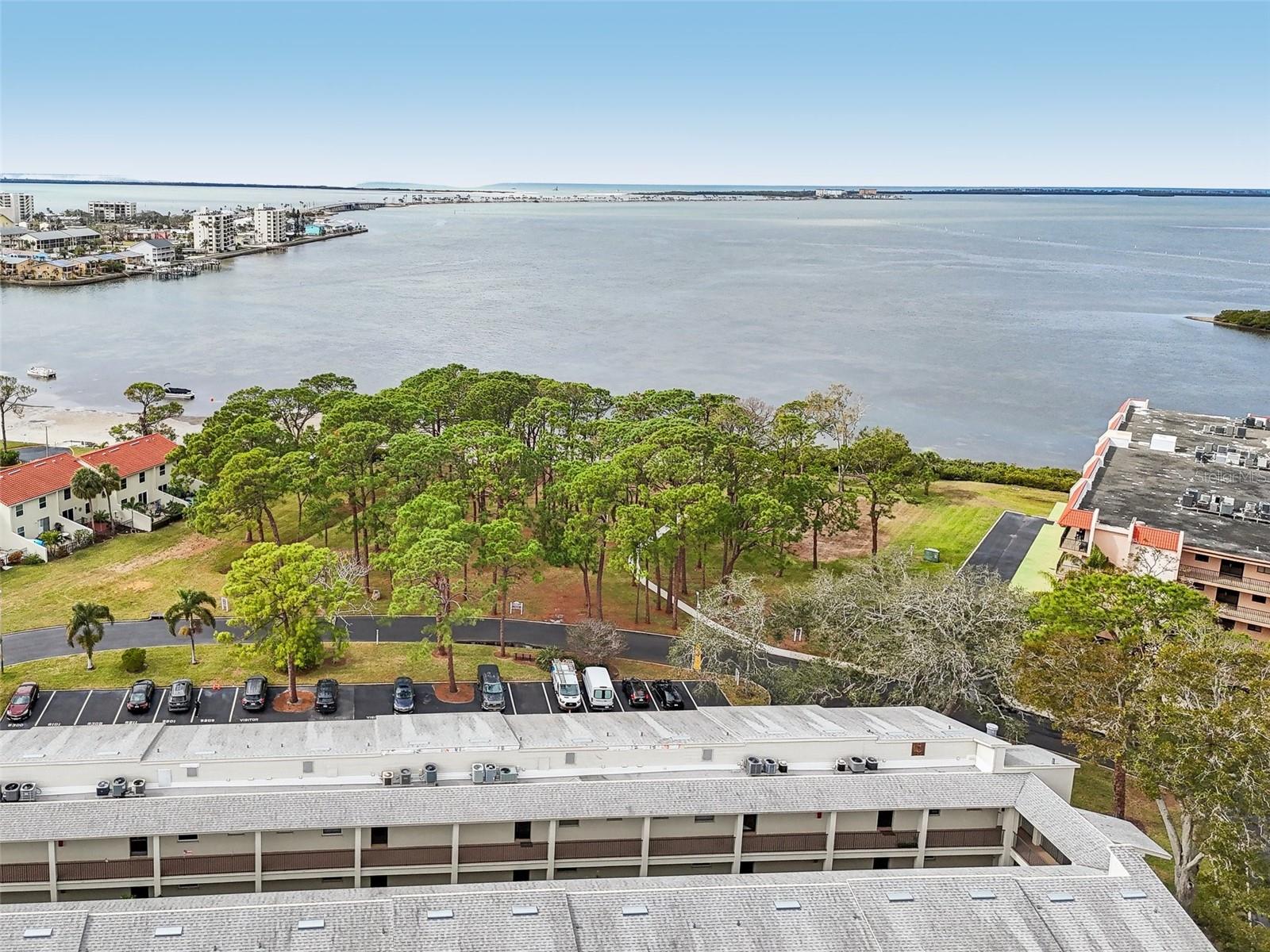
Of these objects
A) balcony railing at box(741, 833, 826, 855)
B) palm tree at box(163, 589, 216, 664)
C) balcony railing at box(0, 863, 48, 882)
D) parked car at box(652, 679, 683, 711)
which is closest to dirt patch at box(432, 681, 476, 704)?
parked car at box(652, 679, 683, 711)

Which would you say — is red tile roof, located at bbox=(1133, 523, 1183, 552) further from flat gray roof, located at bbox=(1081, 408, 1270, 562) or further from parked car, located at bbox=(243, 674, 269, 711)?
parked car, located at bbox=(243, 674, 269, 711)

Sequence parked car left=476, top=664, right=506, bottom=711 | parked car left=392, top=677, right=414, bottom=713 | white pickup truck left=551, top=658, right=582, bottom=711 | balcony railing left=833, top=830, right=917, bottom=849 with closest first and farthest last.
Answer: balcony railing left=833, top=830, right=917, bottom=849 < parked car left=392, top=677, right=414, bottom=713 < parked car left=476, top=664, right=506, bottom=711 < white pickup truck left=551, top=658, right=582, bottom=711

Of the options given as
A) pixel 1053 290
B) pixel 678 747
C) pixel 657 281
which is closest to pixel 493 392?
pixel 678 747

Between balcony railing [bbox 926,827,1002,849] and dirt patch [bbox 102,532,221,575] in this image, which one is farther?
dirt patch [bbox 102,532,221,575]

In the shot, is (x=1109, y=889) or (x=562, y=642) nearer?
(x=1109, y=889)

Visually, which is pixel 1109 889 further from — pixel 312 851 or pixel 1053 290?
pixel 1053 290

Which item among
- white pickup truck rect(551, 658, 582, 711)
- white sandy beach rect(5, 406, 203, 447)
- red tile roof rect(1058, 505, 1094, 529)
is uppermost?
red tile roof rect(1058, 505, 1094, 529)

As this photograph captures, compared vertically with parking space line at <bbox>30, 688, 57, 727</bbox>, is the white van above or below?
above
